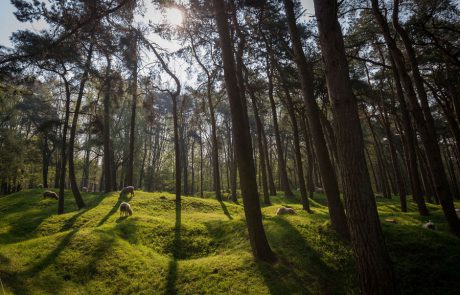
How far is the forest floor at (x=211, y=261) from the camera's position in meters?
7.20

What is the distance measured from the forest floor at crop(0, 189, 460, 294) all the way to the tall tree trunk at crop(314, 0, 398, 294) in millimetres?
2834

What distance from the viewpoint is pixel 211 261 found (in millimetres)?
8633

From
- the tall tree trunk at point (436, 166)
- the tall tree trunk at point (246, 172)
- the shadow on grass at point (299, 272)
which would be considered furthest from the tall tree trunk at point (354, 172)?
the tall tree trunk at point (436, 166)

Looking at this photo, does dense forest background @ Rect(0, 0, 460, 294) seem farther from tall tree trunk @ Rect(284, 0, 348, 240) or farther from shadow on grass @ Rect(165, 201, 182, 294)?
shadow on grass @ Rect(165, 201, 182, 294)

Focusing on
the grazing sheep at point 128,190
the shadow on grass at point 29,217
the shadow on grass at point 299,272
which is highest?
the grazing sheep at point 128,190

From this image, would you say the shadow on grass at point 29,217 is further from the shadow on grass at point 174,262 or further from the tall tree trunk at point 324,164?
the tall tree trunk at point 324,164

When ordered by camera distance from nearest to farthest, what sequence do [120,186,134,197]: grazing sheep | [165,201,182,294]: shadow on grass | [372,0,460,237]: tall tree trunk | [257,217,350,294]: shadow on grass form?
[257,217,350,294]: shadow on grass
[165,201,182,294]: shadow on grass
[372,0,460,237]: tall tree trunk
[120,186,134,197]: grazing sheep

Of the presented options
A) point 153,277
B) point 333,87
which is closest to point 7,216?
point 153,277

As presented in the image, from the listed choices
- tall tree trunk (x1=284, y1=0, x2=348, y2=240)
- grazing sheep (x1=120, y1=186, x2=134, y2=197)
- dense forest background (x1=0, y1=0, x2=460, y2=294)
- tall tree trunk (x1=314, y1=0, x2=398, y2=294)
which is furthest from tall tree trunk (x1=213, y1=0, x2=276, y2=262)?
grazing sheep (x1=120, y1=186, x2=134, y2=197)

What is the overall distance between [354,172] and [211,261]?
5651 millimetres

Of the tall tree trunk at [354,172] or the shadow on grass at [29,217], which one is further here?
the shadow on grass at [29,217]

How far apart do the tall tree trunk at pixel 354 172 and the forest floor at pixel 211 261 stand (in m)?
2.83

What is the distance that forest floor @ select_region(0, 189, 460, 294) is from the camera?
23.6ft

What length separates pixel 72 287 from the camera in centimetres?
770
